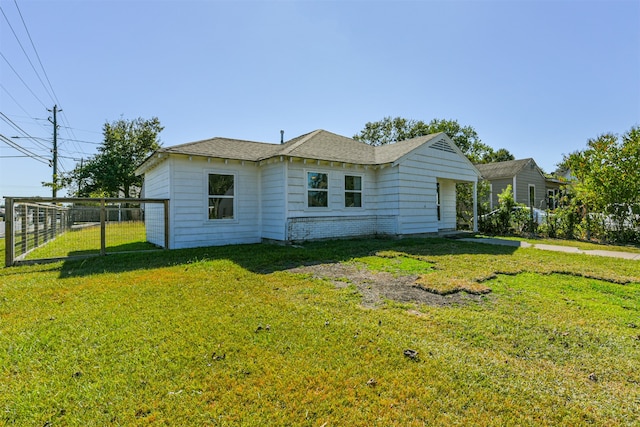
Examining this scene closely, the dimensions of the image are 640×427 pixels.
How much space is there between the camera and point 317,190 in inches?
417

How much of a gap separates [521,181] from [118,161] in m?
37.5

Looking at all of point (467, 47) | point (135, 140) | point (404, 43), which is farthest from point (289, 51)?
point (135, 140)

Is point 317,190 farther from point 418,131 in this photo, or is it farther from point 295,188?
point 418,131

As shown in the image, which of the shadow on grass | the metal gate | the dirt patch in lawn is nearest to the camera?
the dirt patch in lawn

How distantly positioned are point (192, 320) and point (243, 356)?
3.90 feet

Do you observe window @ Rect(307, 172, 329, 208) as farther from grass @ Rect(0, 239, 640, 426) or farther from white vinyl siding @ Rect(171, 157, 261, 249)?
grass @ Rect(0, 239, 640, 426)

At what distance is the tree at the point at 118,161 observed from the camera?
30625 millimetres

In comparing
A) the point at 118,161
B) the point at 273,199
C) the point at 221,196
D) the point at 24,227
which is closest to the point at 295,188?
the point at 273,199

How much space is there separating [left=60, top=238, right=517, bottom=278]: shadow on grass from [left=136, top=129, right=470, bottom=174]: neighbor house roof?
3.00 m

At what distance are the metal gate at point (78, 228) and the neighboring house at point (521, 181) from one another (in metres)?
23.2

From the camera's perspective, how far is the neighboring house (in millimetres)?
23781

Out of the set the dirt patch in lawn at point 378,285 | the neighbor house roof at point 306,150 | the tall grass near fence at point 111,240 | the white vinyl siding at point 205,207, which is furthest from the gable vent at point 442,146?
the tall grass near fence at point 111,240

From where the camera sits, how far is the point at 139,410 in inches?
83.4

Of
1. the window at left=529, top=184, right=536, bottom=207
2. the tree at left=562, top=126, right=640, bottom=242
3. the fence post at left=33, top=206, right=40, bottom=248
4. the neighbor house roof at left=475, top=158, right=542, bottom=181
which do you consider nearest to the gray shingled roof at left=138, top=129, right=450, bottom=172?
the fence post at left=33, top=206, right=40, bottom=248
